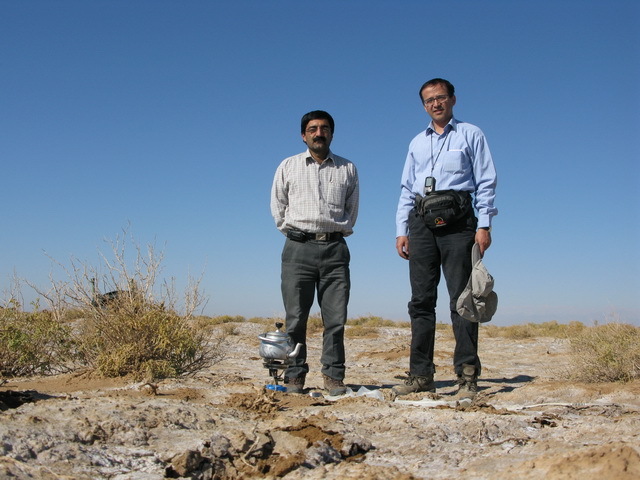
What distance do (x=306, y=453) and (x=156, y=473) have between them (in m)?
0.67

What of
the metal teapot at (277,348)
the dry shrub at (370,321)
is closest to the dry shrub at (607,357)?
the metal teapot at (277,348)

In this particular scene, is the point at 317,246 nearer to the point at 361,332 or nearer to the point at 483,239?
the point at 483,239

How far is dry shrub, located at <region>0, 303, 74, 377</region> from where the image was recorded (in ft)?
18.4

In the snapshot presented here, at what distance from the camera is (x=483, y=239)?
462 centimetres

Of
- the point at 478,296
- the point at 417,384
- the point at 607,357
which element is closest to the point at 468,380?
the point at 417,384

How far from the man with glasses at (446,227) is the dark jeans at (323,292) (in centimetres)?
55

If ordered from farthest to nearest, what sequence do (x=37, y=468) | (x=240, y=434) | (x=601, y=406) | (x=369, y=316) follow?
(x=369, y=316)
(x=601, y=406)
(x=240, y=434)
(x=37, y=468)

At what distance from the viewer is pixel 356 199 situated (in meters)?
5.20

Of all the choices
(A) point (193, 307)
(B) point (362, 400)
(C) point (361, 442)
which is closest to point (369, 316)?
(A) point (193, 307)

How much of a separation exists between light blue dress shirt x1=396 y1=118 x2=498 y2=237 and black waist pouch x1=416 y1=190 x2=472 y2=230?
0.12 m

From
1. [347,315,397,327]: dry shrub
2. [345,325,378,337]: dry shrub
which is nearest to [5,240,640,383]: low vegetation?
[345,325,378,337]: dry shrub

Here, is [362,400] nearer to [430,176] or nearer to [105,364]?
[430,176]

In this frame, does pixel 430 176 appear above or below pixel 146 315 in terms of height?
above

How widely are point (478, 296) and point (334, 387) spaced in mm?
1359
